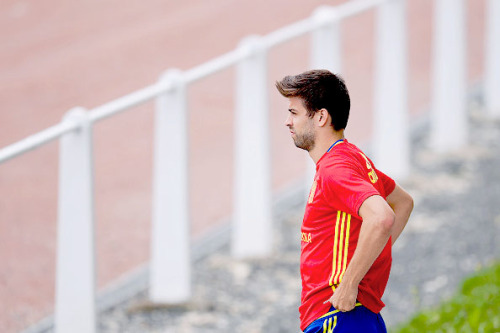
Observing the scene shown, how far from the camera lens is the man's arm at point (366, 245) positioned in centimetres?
291

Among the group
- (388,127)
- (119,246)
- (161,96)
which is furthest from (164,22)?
(161,96)

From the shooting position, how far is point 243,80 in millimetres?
6871

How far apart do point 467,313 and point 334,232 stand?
2.84m

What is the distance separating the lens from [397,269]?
6.78 m

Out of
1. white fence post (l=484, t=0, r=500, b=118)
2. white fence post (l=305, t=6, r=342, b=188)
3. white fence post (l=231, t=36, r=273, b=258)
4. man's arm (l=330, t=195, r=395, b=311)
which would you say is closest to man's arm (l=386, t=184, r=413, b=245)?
man's arm (l=330, t=195, r=395, b=311)

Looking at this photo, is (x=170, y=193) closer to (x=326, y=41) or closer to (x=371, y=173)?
(x=326, y=41)

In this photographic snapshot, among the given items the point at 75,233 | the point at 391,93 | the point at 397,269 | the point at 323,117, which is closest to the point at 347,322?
the point at 323,117

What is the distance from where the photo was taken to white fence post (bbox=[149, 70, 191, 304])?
611 centimetres

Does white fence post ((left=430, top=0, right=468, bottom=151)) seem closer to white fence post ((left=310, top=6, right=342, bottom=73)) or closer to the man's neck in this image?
white fence post ((left=310, top=6, right=342, bottom=73))

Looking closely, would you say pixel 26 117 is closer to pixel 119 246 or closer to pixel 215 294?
pixel 119 246

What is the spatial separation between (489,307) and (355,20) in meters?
8.60

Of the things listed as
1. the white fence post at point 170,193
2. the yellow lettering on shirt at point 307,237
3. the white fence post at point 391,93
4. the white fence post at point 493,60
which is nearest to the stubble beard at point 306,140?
the yellow lettering on shirt at point 307,237

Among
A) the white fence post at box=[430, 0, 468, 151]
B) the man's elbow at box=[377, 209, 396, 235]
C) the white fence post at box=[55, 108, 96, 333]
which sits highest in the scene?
the white fence post at box=[430, 0, 468, 151]

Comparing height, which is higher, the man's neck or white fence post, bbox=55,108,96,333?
white fence post, bbox=55,108,96,333
